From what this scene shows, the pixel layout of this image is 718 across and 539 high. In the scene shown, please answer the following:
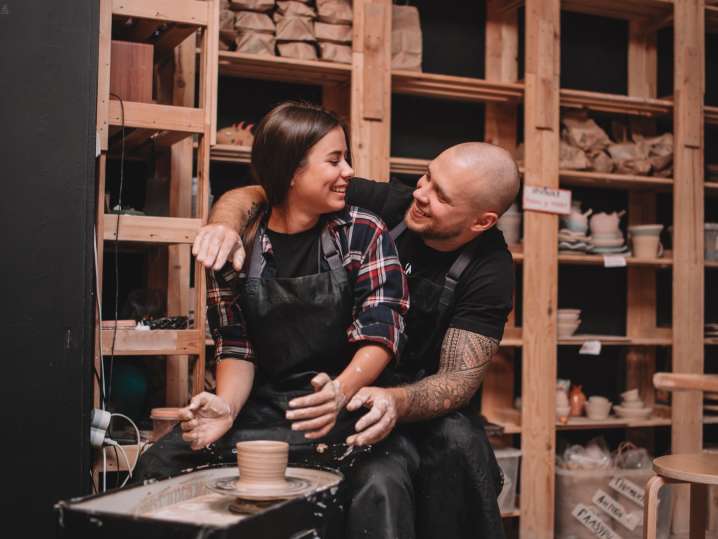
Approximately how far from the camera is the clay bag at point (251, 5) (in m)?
3.85

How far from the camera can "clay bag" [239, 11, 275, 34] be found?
3.88 metres

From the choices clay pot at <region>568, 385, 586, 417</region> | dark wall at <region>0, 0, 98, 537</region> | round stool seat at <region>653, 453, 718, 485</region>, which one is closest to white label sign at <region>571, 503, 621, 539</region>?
clay pot at <region>568, 385, 586, 417</region>

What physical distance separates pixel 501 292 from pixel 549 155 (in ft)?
6.61

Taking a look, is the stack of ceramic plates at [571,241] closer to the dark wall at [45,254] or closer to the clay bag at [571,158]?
the clay bag at [571,158]

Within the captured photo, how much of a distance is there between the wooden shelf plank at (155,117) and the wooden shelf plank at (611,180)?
2.14 metres

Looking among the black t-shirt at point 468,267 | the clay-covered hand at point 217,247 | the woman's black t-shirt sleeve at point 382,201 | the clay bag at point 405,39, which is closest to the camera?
the clay-covered hand at point 217,247

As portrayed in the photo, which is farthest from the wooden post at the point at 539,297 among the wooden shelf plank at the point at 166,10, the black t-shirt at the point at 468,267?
the wooden shelf plank at the point at 166,10

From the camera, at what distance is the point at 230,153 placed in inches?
152

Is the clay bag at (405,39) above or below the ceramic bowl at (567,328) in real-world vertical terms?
above

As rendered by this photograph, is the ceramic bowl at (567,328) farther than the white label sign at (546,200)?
Yes

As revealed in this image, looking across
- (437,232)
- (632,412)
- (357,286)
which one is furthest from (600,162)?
(357,286)

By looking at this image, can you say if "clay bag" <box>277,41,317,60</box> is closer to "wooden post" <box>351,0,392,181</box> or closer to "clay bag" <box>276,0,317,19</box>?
"clay bag" <box>276,0,317,19</box>

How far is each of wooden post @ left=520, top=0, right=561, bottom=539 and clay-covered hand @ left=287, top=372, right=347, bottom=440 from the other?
262cm

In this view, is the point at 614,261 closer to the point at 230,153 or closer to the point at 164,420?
the point at 230,153
